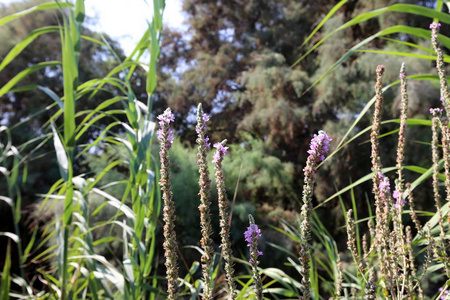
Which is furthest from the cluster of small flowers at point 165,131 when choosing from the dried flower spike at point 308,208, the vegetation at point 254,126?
the vegetation at point 254,126

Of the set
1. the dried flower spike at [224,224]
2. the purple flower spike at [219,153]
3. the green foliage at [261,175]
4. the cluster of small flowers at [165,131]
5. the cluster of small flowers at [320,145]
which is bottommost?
the dried flower spike at [224,224]

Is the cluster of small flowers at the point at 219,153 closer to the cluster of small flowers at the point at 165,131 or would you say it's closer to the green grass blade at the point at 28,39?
the cluster of small flowers at the point at 165,131

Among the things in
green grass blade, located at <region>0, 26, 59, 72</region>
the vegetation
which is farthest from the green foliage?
green grass blade, located at <region>0, 26, 59, 72</region>

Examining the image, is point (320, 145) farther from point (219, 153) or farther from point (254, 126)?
point (254, 126)

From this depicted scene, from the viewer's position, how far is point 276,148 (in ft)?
29.7

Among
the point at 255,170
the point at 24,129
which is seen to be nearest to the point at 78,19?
the point at 255,170

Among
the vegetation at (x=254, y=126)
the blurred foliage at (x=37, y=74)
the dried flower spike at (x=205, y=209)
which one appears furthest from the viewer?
the blurred foliage at (x=37, y=74)

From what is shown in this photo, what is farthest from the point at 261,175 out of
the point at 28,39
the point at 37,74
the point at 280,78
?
the point at 28,39

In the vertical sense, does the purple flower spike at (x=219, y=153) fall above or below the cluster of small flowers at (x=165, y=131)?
below

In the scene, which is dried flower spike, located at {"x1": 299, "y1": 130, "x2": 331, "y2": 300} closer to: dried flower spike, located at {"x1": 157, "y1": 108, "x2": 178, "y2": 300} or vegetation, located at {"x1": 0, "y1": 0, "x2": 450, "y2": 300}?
dried flower spike, located at {"x1": 157, "y1": 108, "x2": 178, "y2": 300}

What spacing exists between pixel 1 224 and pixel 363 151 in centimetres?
730

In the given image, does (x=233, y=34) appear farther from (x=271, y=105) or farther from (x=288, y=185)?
(x=288, y=185)

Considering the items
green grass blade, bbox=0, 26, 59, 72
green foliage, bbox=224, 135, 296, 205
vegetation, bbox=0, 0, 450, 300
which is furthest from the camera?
green foliage, bbox=224, 135, 296, 205

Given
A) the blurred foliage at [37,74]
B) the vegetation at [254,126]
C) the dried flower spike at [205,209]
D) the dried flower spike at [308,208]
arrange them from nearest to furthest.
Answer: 1. the dried flower spike at [308,208]
2. the dried flower spike at [205,209]
3. the vegetation at [254,126]
4. the blurred foliage at [37,74]
